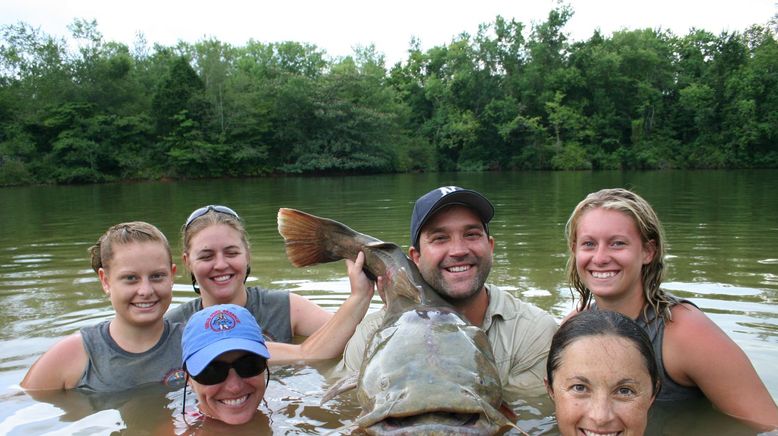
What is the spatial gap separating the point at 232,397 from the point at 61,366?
1.46 metres


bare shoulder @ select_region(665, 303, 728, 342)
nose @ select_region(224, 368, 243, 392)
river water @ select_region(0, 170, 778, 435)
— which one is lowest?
river water @ select_region(0, 170, 778, 435)

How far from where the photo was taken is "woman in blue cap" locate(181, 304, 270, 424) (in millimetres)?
3047

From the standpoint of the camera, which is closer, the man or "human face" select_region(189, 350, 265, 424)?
"human face" select_region(189, 350, 265, 424)

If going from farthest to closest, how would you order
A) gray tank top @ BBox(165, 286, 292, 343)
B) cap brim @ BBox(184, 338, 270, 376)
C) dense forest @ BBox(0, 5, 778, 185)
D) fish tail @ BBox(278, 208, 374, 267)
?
dense forest @ BBox(0, 5, 778, 185)
gray tank top @ BBox(165, 286, 292, 343)
fish tail @ BBox(278, 208, 374, 267)
cap brim @ BBox(184, 338, 270, 376)

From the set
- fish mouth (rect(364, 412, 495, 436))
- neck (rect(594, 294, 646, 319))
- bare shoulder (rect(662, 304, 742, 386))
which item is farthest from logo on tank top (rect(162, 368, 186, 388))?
bare shoulder (rect(662, 304, 742, 386))

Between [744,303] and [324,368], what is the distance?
4215 mm

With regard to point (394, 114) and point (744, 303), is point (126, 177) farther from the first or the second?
point (744, 303)

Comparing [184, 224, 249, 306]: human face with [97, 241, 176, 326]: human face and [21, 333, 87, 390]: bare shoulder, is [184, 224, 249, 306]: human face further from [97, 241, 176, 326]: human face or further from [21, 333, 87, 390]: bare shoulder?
[21, 333, 87, 390]: bare shoulder

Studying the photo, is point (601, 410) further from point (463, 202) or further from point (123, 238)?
point (123, 238)

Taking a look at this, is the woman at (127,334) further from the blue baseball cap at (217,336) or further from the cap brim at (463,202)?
the cap brim at (463,202)

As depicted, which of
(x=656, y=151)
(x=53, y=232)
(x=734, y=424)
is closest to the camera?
(x=734, y=424)

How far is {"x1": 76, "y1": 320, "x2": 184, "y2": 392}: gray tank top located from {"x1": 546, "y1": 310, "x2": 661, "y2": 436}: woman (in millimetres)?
2461

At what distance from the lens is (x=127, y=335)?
393 cm

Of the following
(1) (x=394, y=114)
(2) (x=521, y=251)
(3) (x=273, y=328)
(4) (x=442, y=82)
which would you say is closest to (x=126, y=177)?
(1) (x=394, y=114)
